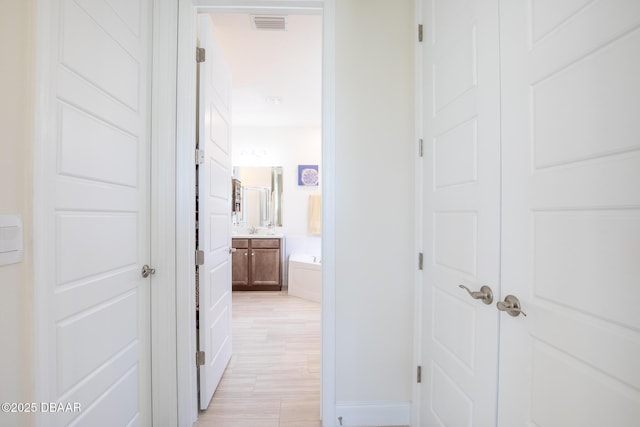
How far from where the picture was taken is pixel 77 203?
95 cm

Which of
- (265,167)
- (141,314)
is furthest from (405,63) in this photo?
(265,167)

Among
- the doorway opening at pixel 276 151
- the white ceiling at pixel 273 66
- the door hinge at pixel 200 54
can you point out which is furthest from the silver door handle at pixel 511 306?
the white ceiling at pixel 273 66

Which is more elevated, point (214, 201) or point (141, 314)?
point (214, 201)

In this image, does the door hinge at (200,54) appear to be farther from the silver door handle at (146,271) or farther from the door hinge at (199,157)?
the silver door handle at (146,271)


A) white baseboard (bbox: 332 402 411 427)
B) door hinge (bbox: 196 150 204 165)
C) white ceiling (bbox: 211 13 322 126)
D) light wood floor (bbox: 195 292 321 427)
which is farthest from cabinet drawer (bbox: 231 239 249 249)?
white baseboard (bbox: 332 402 411 427)

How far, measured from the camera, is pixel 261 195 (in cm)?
457

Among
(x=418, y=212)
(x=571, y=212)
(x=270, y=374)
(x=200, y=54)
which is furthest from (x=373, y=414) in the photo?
(x=200, y=54)

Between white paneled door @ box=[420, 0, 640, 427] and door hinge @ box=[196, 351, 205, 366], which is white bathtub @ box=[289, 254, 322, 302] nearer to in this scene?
door hinge @ box=[196, 351, 205, 366]

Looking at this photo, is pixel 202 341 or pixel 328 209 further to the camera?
pixel 202 341

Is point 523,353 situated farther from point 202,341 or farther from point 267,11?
point 267,11

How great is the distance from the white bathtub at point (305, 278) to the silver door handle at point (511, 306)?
3007 millimetres

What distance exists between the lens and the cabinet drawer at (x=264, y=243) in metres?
4.15

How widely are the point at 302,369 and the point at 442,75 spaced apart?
7.11 ft

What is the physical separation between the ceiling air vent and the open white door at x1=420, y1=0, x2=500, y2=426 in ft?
3.79
